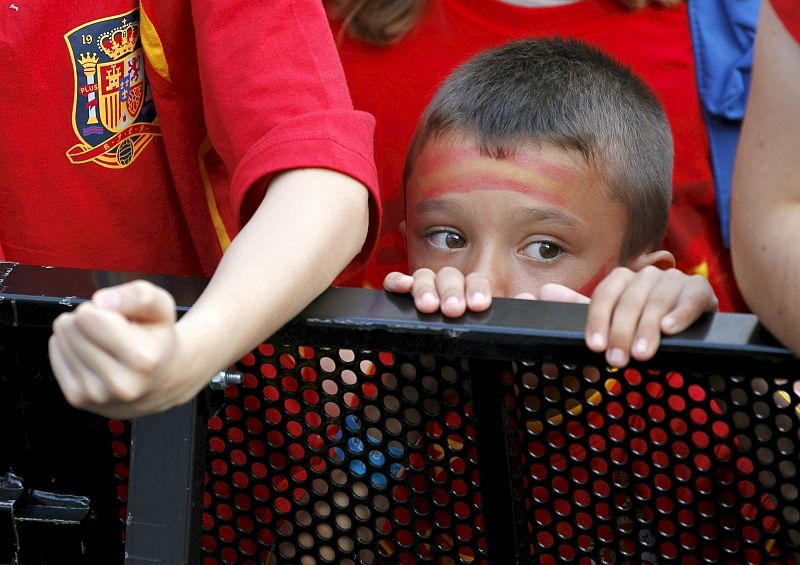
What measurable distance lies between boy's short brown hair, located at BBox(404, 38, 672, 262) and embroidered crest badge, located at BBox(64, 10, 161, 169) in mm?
370

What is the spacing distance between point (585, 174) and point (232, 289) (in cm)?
67

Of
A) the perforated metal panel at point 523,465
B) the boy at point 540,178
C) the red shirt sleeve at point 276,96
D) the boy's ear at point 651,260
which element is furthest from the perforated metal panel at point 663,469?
the boy's ear at point 651,260

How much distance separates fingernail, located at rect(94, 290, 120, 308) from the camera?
0.55 m

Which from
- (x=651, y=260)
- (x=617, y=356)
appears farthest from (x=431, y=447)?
(x=651, y=260)

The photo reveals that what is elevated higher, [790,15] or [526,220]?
[790,15]

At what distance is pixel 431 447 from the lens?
77 cm

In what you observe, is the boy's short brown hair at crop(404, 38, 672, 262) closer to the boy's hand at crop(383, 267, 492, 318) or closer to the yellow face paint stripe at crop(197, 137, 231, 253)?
the yellow face paint stripe at crop(197, 137, 231, 253)

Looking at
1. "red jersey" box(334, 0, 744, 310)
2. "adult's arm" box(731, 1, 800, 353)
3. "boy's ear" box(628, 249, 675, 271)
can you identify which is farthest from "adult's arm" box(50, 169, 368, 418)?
"red jersey" box(334, 0, 744, 310)

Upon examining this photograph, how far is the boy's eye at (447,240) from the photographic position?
1.29 meters

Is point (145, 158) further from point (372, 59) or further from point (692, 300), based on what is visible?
point (692, 300)

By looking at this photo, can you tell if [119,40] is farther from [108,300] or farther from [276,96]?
[108,300]

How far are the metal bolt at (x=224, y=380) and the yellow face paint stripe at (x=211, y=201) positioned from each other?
1.61 ft

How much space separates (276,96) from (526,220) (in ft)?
1.40

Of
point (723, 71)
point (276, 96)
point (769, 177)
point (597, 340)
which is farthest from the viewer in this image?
point (723, 71)
